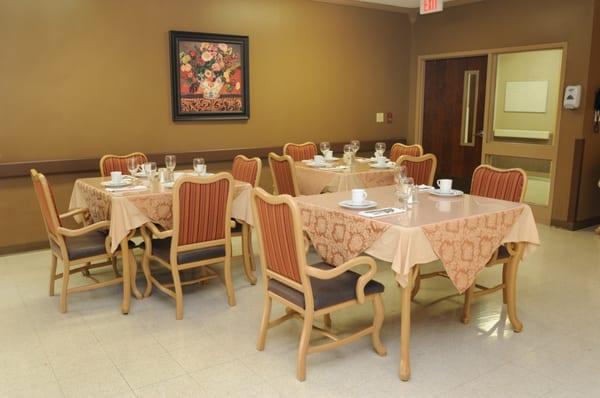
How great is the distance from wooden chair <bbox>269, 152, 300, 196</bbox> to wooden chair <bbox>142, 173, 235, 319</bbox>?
142 centimetres

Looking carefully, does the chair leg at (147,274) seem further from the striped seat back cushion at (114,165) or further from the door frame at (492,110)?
the door frame at (492,110)

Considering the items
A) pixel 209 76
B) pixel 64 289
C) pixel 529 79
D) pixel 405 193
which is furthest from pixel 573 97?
pixel 64 289

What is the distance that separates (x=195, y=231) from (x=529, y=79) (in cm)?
478

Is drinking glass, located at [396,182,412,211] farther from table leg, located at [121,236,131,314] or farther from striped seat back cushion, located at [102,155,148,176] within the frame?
striped seat back cushion, located at [102,155,148,176]

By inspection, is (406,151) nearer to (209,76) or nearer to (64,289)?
(209,76)

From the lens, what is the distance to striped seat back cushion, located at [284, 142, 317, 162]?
574cm

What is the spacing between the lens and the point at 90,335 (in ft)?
10.5

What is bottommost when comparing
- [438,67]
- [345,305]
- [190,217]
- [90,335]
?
[90,335]

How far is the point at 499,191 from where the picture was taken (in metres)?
3.66

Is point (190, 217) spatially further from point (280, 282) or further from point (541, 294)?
point (541, 294)

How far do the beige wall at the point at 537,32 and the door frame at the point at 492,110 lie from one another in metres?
0.05

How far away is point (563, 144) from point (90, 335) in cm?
509

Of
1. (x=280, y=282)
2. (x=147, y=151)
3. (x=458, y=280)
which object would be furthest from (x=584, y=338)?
(x=147, y=151)

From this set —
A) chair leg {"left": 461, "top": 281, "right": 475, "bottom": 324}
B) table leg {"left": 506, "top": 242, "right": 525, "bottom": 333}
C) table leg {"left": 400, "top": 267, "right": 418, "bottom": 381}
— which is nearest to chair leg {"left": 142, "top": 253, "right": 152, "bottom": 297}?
table leg {"left": 400, "top": 267, "right": 418, "bottom": 381}
